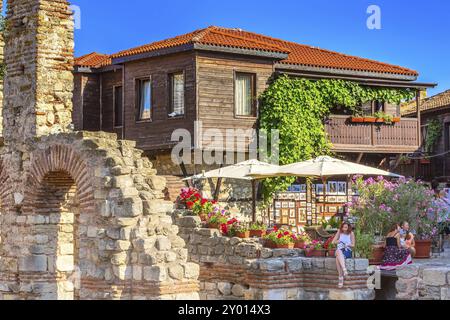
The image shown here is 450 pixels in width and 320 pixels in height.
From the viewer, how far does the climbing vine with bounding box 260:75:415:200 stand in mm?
27141

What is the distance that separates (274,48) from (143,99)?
4822 millimetres

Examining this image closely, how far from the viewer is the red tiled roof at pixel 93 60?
30864 mm

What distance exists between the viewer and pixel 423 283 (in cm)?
1296

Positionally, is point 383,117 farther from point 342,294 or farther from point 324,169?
point 342,294

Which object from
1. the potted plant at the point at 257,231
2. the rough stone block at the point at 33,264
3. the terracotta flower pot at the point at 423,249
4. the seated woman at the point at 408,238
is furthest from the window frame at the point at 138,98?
the rough stone block at the point at 33,264

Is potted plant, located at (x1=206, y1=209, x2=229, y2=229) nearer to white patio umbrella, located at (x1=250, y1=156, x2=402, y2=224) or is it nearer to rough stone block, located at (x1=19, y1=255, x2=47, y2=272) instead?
white patio umbrella, located at (x1=250, y1=156, x2=402, y2=224)

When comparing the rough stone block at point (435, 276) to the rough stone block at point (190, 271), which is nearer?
the rough stone block at point (190, 271)

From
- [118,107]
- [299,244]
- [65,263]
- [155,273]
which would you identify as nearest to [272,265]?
[299,244]

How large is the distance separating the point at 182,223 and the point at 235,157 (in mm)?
10244

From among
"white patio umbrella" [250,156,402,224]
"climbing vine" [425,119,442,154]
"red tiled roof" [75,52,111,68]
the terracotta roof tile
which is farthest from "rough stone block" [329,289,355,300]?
"climbing vine" [425,119,442,154]

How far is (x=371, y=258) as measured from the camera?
50.3 ft

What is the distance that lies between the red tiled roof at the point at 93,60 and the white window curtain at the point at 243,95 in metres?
6.01

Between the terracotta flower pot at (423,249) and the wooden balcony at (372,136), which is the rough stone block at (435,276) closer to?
the terracotta flower pot at (423,249)

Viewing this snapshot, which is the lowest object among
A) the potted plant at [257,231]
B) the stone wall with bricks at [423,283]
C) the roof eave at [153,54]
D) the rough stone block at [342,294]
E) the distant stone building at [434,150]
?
the rough stone block at [342,294]
